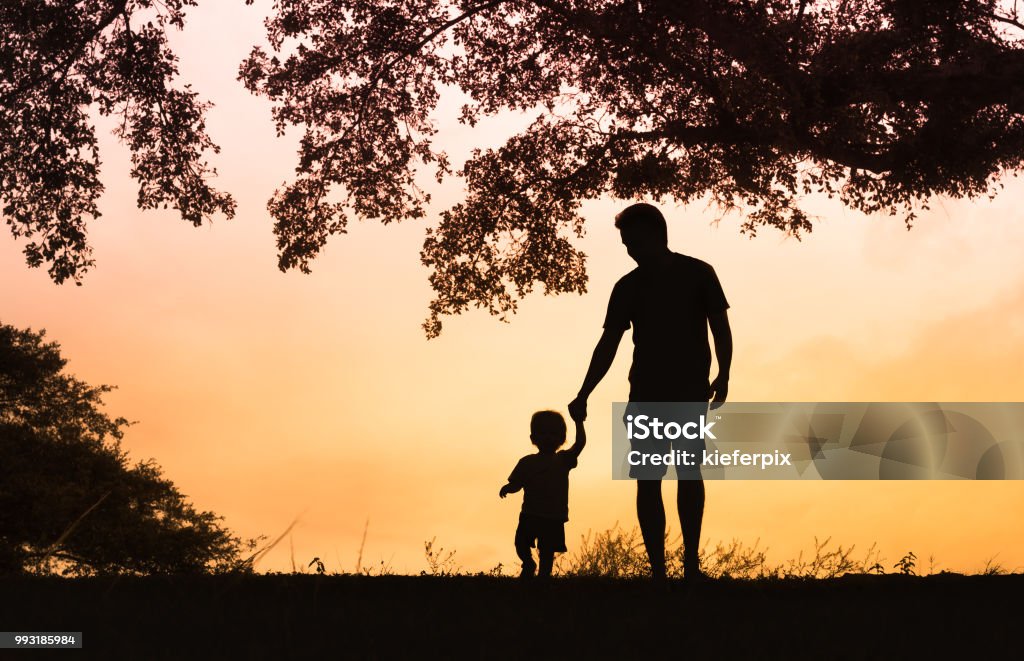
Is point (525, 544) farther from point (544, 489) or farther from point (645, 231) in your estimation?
point (645, 231)

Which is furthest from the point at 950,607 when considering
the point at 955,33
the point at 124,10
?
the point at 124,10

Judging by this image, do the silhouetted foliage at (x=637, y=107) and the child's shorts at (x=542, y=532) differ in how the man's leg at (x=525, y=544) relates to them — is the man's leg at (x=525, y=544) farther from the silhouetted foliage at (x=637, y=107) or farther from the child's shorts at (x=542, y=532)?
the silhouetted foliage at (x=637, y=107)

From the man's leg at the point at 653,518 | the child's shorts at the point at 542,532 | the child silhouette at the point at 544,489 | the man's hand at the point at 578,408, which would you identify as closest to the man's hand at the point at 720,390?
the man's leg at the point at 653,518

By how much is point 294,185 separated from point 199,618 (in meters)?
12.8

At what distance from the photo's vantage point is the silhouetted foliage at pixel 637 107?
15164 millimetres

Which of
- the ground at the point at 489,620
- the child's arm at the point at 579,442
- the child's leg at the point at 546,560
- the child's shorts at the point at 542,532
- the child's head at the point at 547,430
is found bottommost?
the ground at the point at 489,620

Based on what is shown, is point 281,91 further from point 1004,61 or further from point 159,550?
point 159,550

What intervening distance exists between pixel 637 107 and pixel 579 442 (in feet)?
28.2

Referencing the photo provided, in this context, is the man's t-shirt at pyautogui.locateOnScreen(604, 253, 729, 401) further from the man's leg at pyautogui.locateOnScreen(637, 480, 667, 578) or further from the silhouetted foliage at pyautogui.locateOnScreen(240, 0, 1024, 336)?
the silhouetted foliage at pyautogui.locateOnScreen(240, 0, 1024, 336)

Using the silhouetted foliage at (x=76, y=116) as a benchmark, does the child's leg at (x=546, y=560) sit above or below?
below

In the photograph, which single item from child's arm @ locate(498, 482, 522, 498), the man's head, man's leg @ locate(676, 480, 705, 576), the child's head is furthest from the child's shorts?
the man's head

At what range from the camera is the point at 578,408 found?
29.8 ft

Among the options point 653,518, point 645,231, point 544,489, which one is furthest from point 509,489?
point 645,231

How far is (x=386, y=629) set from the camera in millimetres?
5535
